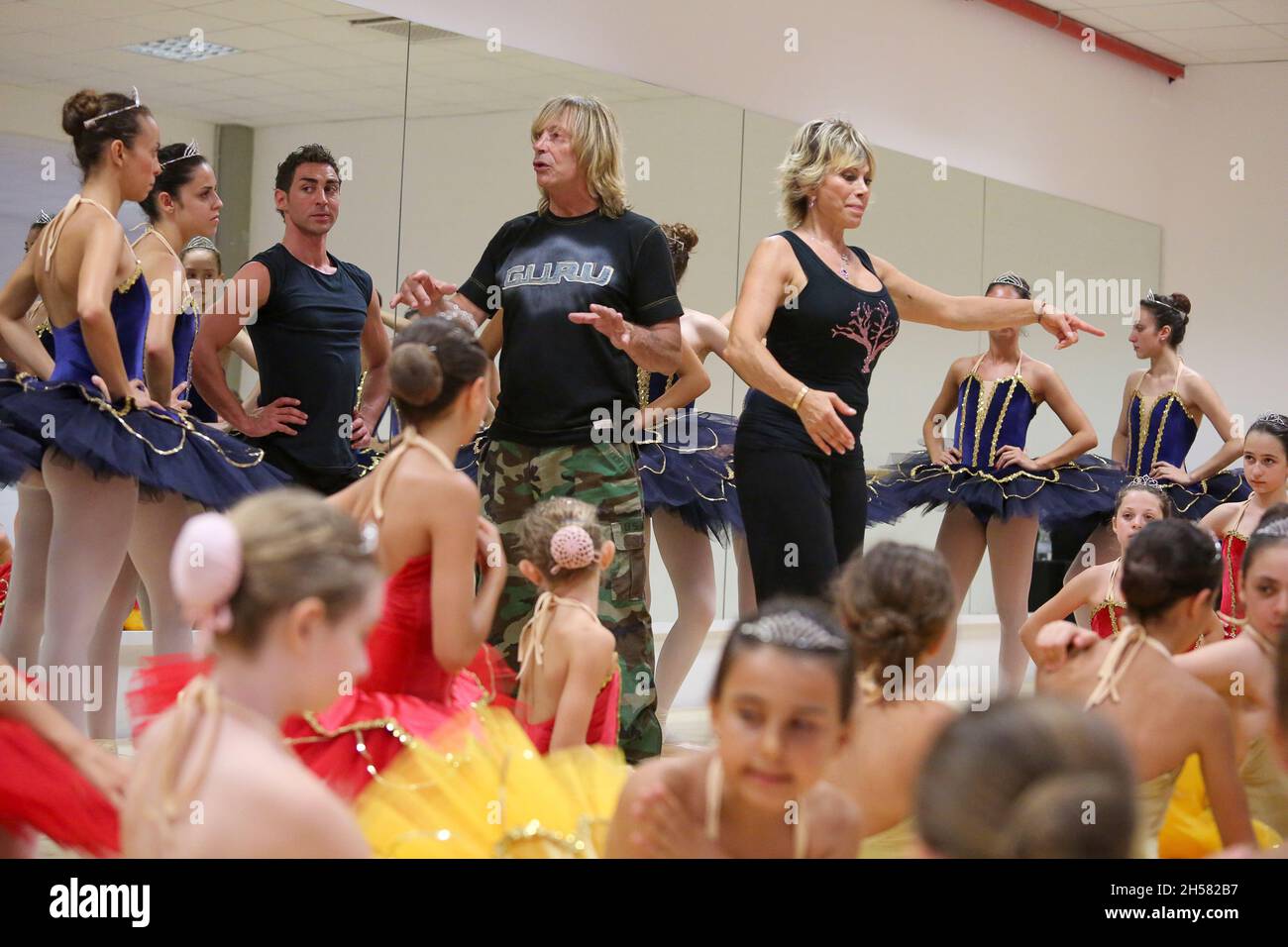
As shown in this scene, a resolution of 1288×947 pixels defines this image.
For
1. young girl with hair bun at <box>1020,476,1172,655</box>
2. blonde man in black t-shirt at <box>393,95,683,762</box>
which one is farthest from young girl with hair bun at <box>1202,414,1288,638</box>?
blonde man in black t-shirt at <box>393,95,683,762</box>

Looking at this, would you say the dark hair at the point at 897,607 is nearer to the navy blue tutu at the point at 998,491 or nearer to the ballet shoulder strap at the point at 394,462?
the ballet shoulder strap at the point at 394,462

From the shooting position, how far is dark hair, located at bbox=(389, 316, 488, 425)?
8.00 feet

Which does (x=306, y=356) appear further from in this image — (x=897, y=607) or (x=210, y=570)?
(x=210, y=570)

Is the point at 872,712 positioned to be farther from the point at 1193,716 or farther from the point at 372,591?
the point at 372,591

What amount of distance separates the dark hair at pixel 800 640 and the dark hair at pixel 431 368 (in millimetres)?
930

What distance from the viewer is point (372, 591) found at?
1.45m

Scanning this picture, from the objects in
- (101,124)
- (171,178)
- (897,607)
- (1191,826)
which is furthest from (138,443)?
(1191,826)

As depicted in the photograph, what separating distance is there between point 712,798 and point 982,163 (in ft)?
22.6

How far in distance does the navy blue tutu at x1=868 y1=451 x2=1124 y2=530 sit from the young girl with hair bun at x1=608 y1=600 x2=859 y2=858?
145 inches

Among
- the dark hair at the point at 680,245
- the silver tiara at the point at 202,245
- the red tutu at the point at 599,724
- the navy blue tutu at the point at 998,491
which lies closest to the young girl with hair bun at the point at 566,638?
the red tutu at the point at 599,724

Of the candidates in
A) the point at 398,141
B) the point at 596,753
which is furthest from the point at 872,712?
the point at 398,141

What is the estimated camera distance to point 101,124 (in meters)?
3.48

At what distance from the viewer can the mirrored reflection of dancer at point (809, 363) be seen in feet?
9.75

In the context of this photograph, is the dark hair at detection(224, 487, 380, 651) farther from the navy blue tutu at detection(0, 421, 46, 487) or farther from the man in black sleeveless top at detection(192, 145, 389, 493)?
the man in black sleeveless top at detection(192, 145, 389, 493)
